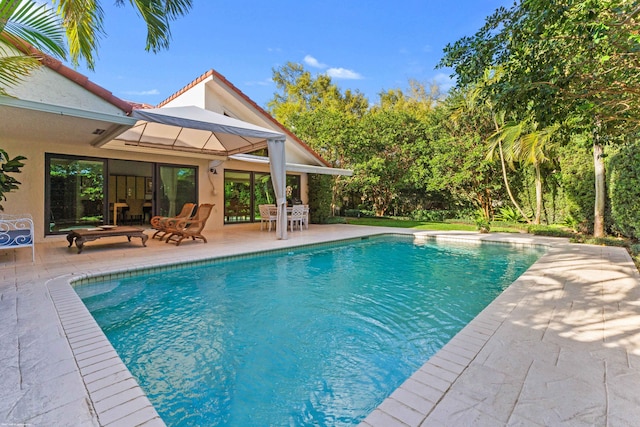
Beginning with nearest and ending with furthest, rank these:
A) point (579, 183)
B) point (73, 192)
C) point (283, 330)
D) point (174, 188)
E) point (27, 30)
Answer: point (283, 330), point (27, 30), point (73, 192), point (579, 183), point (174, 188)

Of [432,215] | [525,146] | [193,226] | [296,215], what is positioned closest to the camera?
[193,226]

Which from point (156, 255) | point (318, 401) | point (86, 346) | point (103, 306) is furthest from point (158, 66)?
point (318, 401)

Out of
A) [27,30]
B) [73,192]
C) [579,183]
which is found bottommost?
[73,192]

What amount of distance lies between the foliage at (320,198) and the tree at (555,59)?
1342 centimetres

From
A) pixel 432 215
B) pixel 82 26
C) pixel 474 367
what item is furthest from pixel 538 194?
pixel 82 26

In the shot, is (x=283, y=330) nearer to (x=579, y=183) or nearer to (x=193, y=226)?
(x=193, y=226)

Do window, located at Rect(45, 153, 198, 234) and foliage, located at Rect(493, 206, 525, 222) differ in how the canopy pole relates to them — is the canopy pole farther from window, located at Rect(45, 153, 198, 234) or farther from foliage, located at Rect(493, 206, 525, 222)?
foliage, located at Rect(493, 206, 525, 222)

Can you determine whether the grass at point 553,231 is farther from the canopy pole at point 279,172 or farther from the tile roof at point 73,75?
the tile roof at point 73,75

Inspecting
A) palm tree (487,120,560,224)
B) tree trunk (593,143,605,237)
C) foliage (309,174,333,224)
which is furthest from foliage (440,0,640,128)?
foliage (309,174,333,224)

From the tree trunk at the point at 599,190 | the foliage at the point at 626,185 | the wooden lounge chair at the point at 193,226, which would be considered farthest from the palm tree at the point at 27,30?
the tree trunk at the point at 599,190

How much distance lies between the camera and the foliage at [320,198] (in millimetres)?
19016

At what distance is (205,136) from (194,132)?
0.56 meters

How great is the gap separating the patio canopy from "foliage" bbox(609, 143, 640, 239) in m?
10.6

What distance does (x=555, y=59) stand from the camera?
4.85 meters
